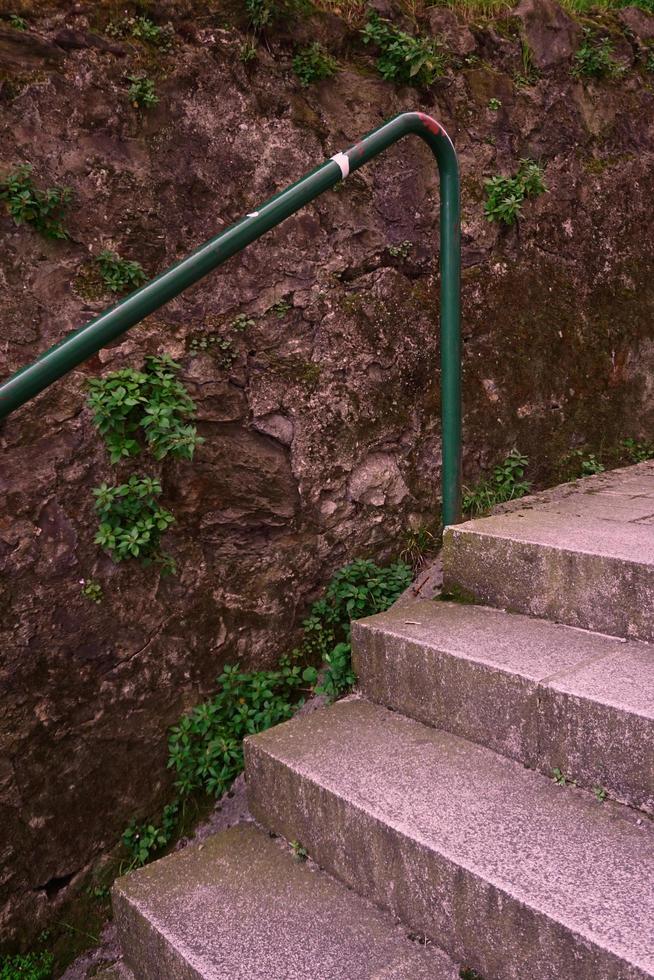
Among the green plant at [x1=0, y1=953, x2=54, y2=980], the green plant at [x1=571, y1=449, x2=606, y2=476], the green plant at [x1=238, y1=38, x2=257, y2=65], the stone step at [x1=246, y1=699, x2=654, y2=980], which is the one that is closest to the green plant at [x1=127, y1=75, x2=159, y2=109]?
the green plant at [x1=238, y1=38, x2=257, y2=65]

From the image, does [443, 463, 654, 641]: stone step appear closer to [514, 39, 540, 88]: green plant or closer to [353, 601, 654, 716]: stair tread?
[353, 601, 654, 716]: stair tread

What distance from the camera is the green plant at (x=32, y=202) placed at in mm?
1876

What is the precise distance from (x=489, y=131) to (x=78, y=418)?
6.17 feet

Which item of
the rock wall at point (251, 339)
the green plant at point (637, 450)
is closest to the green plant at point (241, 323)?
the rock wall at point (251, 339)

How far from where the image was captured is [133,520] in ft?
6.69

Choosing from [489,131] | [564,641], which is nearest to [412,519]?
[564,641]

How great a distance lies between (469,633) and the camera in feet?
6.35

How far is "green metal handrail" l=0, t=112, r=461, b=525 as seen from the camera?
1517 mm

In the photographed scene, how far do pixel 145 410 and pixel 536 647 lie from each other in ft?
3.98

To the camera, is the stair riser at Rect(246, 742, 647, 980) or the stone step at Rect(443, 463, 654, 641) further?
the stone step at Rect(443, 463, 654, 641)

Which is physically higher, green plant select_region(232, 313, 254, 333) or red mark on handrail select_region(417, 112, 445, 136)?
red mark on handrail select_region(417, 112, 445, 136)

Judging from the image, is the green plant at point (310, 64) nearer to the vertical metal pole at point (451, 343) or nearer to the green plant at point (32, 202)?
the vertical metal pole at point (451, 343)

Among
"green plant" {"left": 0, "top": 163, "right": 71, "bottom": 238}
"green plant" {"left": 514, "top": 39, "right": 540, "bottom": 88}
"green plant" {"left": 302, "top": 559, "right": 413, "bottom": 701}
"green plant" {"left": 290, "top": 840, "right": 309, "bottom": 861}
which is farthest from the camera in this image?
"green plant" {"left": 514, "top": 39, "right": 540, "bottom": 88}

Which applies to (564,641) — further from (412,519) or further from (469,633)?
(412,519)
